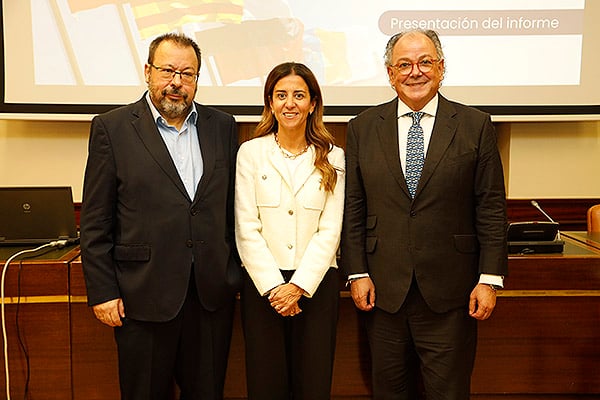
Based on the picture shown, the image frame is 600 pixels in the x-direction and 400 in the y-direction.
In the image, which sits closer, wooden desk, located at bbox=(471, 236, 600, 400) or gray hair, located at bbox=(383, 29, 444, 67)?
gray hair, located at bbox=(383, 29, 444, 67)

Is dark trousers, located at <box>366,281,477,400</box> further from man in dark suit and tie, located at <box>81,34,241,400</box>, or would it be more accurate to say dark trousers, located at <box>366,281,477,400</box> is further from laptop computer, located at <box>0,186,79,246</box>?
laptop computer, located at <box>0,186,79,246</box>

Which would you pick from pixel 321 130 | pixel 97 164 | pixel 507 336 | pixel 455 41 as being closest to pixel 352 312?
pixel 507 336

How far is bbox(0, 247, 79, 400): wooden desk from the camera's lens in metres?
2.29

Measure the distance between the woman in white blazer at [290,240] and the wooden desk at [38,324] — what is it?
2.58 ft

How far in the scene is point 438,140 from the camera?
1.97 m

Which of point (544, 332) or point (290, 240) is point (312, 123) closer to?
point (290, 240)

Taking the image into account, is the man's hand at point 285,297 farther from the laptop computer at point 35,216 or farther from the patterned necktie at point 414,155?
the laptop computer at point 35,216

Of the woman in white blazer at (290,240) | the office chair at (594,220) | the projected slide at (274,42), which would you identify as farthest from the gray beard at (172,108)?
the office chair at (594,220)

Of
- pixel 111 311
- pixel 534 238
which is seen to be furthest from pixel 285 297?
pixel 534 238

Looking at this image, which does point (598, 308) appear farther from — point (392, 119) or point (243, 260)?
point (243, 260)

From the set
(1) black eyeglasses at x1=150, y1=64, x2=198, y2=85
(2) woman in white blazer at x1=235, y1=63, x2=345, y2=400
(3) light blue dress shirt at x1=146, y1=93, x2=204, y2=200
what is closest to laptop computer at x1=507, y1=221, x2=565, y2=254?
(2) woman in white blazer at x1=235, y1=63, x2=345, y2=400

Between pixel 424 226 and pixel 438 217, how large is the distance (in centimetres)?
5

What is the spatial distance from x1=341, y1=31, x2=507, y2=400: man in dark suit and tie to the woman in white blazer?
0.34 feet

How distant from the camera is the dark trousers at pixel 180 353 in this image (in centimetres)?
193
